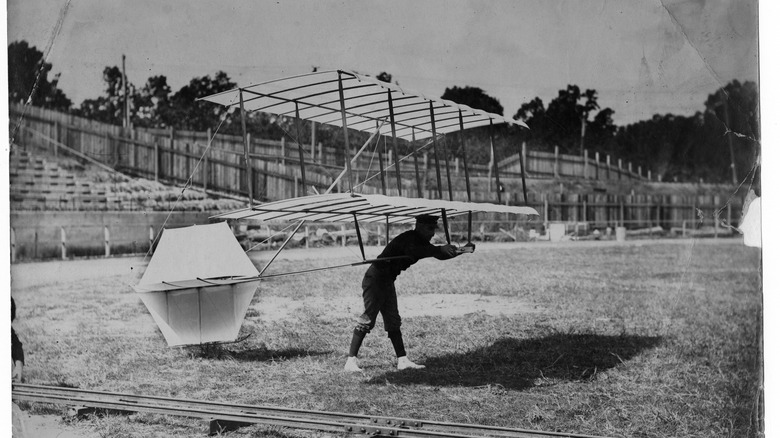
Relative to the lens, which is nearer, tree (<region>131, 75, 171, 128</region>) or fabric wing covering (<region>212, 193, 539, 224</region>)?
fabric wing covering (<region>212, 193, 539, 224</region>)

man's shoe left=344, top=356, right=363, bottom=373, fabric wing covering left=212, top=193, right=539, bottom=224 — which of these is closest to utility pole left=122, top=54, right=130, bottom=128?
fabric wing covering left=212, top=193, right=539, bottom=224

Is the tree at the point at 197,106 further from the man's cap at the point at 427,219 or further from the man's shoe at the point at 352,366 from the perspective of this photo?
the man's shoe at the point at 352,366

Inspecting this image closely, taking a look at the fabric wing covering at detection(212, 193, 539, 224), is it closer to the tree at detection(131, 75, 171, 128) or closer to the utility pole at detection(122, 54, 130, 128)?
the tree at detection(131, 75, 171, 128)

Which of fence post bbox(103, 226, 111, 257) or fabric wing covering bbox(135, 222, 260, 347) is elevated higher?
fence post bbox(103, 226, 111, 257)

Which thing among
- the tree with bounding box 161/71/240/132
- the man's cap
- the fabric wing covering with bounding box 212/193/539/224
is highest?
the tree with bounding box 161/71/240/132

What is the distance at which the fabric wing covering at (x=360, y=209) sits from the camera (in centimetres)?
596

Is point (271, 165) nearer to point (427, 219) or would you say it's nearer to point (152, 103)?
point (152, 103)

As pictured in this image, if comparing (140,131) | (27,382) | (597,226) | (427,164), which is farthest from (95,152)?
(597,226)

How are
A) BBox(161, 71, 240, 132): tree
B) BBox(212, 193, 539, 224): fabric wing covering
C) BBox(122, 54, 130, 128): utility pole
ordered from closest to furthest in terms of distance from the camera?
1. BBox(212, 193, 539, 224): fabric wing covering
2. BBox(161, 71, 240, 132): tree
3. BBox(122, 54, 130, 128): utility pole

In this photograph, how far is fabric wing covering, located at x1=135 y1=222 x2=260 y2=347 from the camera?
7297 mm

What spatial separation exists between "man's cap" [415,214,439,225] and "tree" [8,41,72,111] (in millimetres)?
3686

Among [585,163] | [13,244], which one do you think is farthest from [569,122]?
[13,244]

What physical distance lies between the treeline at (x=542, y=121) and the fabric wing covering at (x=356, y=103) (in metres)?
0.30

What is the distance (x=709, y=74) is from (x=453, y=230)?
2353mm
